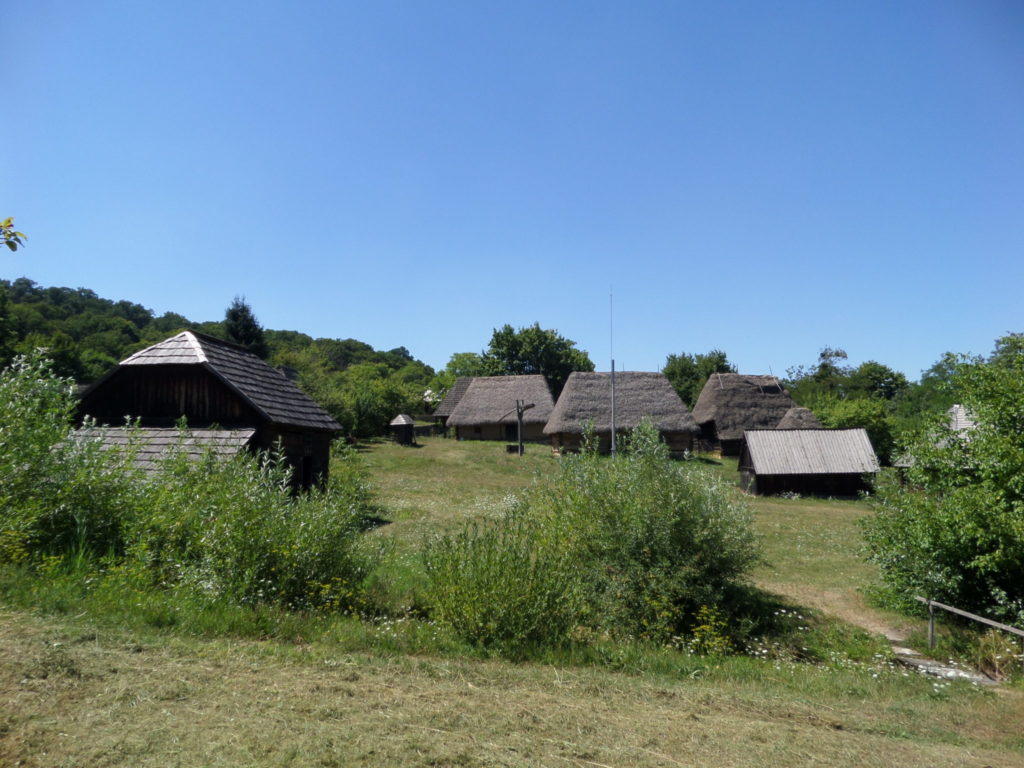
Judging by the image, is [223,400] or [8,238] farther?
[223,400]

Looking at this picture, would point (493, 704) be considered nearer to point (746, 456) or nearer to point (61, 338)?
point (746, 456)

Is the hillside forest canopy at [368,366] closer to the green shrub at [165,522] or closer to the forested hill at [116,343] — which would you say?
the forested hill at [116,343]

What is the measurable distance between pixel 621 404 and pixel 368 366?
56922mm

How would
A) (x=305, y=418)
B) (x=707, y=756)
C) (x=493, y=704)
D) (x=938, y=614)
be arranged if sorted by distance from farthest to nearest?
(x=305, y=418) < (x=938, y=614) < (x=493, y=704) < (x=707, y=756)

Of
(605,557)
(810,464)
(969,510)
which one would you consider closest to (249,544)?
(605,557)

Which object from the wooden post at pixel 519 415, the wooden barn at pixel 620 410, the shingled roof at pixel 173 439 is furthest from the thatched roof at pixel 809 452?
the shingled roof at pixel 173 439

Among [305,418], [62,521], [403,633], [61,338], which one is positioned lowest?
[403,633]

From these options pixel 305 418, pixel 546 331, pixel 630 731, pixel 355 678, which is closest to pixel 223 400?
pixel 305 418

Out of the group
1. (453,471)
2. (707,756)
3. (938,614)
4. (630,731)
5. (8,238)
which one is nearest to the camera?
(8,238)

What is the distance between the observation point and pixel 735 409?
45.9m

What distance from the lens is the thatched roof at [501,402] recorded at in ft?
155

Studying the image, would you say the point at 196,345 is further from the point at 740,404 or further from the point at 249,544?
the point at 740,404

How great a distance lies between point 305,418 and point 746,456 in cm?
2392

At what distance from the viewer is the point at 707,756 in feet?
13.8
